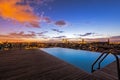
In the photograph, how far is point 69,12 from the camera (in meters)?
22.0

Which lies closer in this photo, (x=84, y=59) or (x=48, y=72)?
(x=48, y=72)

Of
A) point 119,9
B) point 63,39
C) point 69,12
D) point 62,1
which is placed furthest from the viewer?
point 63,39

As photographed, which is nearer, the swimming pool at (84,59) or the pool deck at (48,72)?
the pool deck at (48,72)

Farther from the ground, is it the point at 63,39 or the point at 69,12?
the point at 69,12

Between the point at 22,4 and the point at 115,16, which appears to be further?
the point at 115,16

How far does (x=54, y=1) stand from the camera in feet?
57.0

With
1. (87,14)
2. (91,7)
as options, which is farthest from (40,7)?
(87,14)

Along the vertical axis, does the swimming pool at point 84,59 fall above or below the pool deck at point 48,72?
below

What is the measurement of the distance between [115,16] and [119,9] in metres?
2.93

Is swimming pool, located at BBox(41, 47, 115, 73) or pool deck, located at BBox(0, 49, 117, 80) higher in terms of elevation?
pool deck, located at BBox(0, 49, 117, 80)

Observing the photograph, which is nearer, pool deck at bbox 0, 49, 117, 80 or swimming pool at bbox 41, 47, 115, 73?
pool deck at bbox 0, 49, 117, 80

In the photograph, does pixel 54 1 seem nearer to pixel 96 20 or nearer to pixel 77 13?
pixel 77 13

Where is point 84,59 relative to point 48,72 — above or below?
below

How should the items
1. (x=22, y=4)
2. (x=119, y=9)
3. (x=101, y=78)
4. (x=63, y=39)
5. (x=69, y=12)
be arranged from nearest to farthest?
(x=101, y=78) < (x=22, y=4) < (x=119, y=9) < (x=69, y=12) < (x=63, y=39)
